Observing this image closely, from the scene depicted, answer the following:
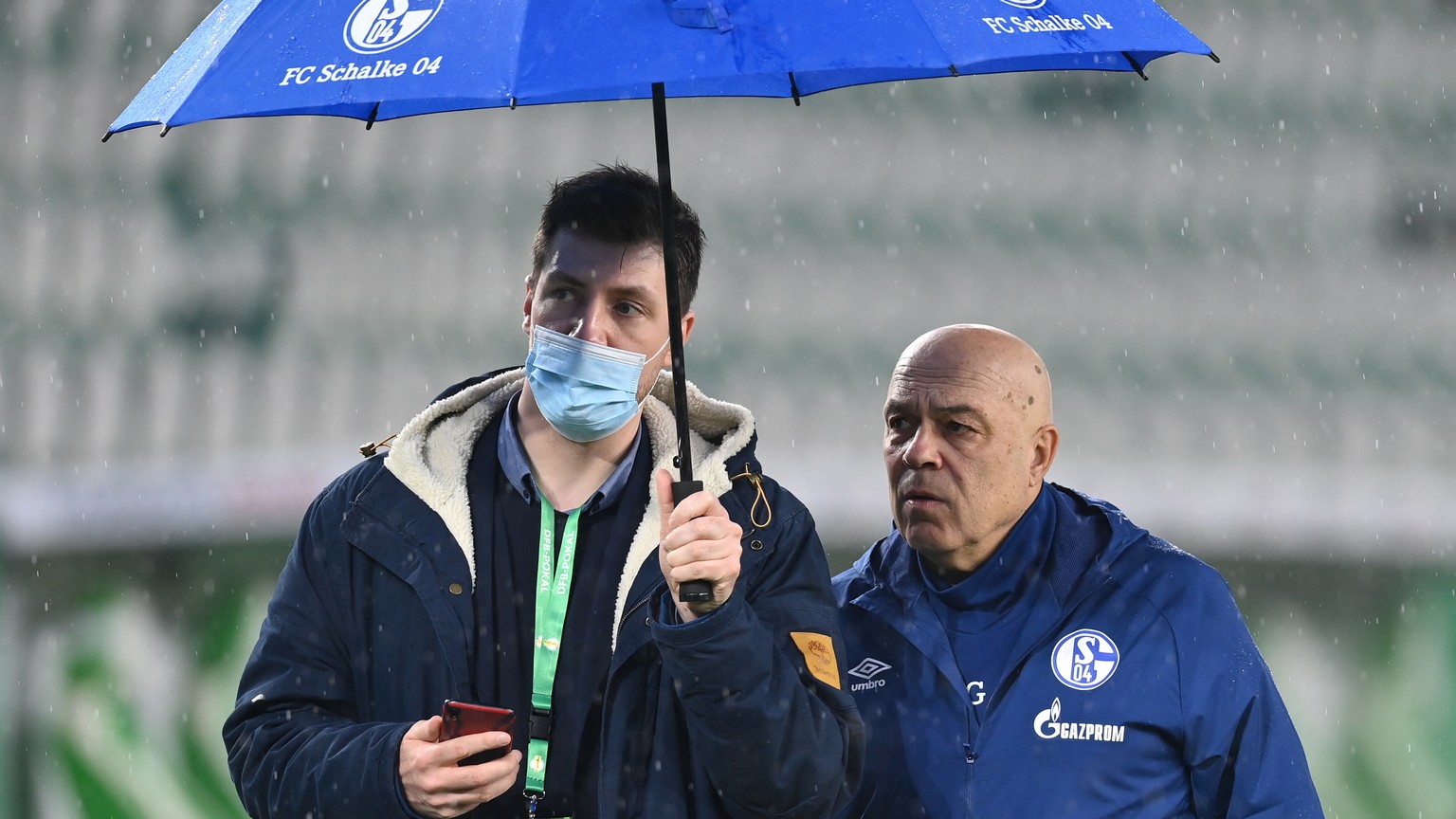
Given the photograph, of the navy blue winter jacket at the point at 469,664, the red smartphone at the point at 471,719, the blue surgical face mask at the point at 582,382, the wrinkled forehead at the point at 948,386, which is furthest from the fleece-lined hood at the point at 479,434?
the wrinkled forehead at the point at 948,386

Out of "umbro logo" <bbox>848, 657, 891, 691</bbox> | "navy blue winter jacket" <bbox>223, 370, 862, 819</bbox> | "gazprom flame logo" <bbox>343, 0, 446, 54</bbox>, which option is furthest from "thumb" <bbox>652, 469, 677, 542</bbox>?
"umbro logo" <bbox>848, 657, 891, 691</bbox>

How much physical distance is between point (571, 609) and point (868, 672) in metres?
0.71

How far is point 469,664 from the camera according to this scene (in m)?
2.27

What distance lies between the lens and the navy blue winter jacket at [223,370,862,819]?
210 cm

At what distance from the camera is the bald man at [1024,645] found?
2.63m

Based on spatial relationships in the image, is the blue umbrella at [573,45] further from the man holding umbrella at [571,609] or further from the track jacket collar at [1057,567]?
the track jacket collar at [1057,567]

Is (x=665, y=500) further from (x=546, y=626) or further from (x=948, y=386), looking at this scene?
(x=948, y=386)

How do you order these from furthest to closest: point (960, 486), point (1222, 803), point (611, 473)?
point (960, 486), point (1222, 803), point (611, 473)

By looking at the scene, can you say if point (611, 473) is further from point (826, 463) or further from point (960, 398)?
point (826, 463)

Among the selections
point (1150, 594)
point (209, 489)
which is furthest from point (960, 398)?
point (209, 489)

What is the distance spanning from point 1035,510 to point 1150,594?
0.82ft

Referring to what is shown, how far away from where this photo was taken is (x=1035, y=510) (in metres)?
2.91

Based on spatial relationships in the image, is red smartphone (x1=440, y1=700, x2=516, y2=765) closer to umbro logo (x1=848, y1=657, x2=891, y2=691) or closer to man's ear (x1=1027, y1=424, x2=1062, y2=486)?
umbro logo (x1=848, y1=657, x2=891, y2=691)

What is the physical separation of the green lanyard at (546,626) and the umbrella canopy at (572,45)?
637 millimetres
